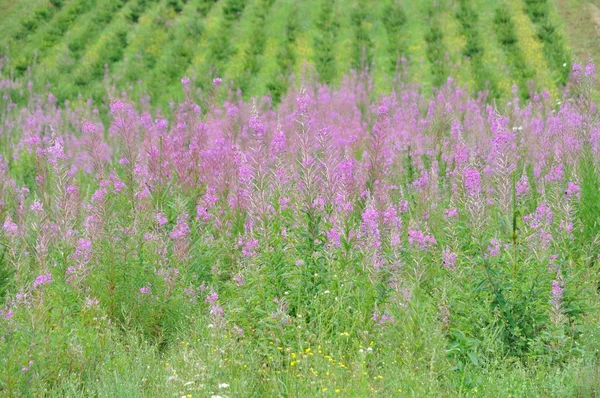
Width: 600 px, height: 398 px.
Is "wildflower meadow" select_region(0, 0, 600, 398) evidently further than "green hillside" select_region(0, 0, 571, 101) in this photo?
No

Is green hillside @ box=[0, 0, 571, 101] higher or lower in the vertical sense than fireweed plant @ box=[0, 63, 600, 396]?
lower

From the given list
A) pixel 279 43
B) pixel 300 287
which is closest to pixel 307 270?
pixel 300 287

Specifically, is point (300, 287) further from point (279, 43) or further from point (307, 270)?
point (279, 43)

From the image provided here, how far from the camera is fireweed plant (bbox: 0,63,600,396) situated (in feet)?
14.8

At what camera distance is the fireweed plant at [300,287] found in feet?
14.8

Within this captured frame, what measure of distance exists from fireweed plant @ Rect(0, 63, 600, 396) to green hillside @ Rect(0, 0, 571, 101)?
8325 mm

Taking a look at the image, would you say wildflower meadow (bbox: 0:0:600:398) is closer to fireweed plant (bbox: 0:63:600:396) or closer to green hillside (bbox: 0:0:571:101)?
fireweed plant (bbox: 0:63:600:396)

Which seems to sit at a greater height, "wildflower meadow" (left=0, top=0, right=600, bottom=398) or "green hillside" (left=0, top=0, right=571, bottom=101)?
"wildflower meadow" (left=0, top=0, right=600, bottom=398)

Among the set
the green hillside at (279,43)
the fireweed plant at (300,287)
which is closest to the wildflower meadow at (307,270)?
the fireweed plant at (300,287)

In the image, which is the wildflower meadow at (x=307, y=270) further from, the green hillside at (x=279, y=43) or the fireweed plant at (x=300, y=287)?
the green hillside at (x=279, y=43)

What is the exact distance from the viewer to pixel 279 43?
55.8 ft

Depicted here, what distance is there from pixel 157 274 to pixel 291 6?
47.1ft

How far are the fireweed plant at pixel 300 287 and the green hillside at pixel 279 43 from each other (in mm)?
8325

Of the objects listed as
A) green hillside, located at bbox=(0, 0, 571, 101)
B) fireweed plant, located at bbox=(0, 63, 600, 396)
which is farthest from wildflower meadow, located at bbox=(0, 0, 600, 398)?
green hillside, located at bbox=(0, 0, 571, 101)
